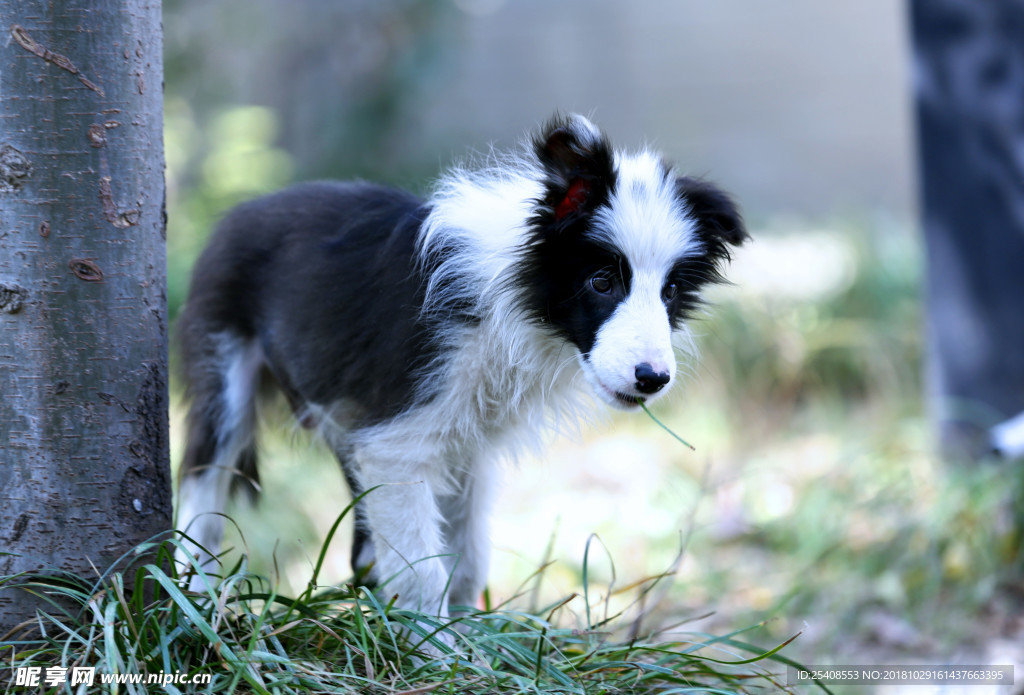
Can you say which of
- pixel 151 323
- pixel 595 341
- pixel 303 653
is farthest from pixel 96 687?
pixel 595 341

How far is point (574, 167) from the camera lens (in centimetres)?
271

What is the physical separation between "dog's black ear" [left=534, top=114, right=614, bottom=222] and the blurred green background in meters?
0.29

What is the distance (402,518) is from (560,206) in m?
1.12

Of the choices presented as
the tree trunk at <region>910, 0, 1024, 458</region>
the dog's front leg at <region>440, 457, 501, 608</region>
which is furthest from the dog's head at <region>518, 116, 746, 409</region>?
the tree trunk at <region>910, 0, 1024, 458</region>

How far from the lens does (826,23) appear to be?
11789mm

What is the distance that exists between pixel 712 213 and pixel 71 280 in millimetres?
1882

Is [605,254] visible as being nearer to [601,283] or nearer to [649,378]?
[601,283]

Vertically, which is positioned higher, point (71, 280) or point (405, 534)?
point (71, 280)

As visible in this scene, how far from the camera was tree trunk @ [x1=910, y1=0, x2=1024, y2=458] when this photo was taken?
5121 millimetres

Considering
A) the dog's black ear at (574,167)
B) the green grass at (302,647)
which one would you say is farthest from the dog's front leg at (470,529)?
the dog's black ear at (574,167)

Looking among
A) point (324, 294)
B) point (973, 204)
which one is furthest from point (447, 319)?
point (973, 204)

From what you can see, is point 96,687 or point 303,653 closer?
point 96,687

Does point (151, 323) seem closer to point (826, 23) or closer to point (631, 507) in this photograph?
point (631, 507)

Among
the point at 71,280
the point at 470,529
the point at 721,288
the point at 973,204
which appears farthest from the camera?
the point at 721,288
